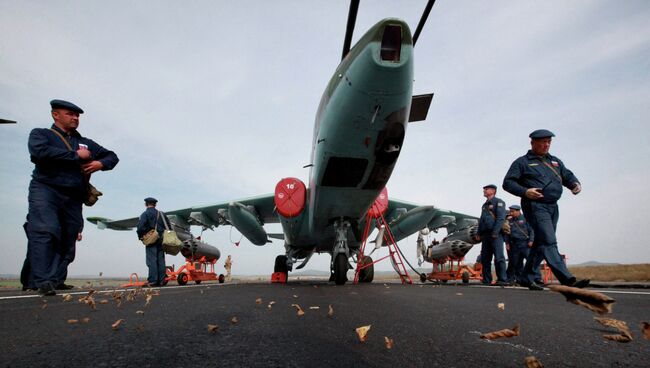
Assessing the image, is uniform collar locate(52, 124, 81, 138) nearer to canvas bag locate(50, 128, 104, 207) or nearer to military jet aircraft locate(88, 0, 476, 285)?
canvas bag locate(50, 128, 104, 207)

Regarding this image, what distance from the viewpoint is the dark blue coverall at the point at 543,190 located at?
14.7 feet

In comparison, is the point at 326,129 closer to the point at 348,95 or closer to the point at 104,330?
the point at 348,95

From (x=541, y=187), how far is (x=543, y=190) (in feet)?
0.17

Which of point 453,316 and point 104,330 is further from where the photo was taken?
point 453,316

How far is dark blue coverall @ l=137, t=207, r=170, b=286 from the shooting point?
286 inches

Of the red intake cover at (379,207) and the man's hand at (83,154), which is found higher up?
the man's hand at (83,154)

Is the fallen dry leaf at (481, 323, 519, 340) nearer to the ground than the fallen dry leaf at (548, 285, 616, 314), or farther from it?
nearer to the ground

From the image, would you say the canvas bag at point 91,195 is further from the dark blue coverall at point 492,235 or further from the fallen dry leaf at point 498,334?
the dark blue coverall at point 492,235

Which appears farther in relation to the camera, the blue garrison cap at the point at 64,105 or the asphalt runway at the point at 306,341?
the blue garrison cap at the point at 64,105

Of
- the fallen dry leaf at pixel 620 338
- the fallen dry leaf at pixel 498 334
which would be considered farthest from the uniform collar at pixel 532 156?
the fallen dry leaf at pixel 498 334

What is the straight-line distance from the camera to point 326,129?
4617 mm

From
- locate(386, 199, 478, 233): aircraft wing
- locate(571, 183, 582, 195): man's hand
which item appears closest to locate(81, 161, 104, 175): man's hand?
locate(386, 199, 478, 233): aircraft wing

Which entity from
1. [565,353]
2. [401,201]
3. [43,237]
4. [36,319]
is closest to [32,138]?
[43,237]

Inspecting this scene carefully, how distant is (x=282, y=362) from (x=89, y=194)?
4.15m
